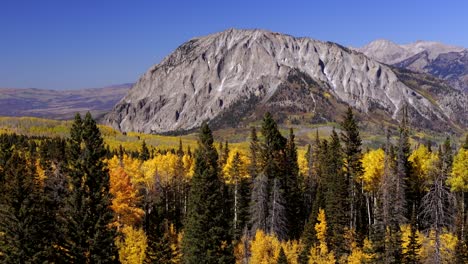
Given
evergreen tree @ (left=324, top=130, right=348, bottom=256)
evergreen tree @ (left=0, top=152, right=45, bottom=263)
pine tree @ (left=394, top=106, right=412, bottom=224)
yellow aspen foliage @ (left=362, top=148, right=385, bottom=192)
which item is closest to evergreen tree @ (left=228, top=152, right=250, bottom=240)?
evergreen tree @ (left=324, top=130, right=348, bottom=256)

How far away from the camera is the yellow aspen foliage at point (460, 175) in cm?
6812

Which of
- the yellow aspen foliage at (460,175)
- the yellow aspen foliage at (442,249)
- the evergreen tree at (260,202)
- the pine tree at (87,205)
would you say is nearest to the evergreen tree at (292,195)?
the evergreen tree at (260,202)

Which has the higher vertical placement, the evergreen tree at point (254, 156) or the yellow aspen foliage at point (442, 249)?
the evergreen tree at point (254, 156)

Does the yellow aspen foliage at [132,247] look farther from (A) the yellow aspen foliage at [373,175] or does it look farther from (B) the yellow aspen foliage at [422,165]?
(B) the yellow aspen foliage at [422,165]

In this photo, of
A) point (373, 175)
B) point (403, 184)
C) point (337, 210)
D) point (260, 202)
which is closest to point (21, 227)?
point (260, 202)

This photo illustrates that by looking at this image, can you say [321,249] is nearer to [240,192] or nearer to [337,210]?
[337,210]

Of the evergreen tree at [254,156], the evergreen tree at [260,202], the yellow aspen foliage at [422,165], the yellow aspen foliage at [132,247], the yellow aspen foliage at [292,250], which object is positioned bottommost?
the yellow aspen foliage at [292,250]

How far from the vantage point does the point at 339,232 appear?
195ft

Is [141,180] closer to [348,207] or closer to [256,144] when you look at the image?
[256,144]

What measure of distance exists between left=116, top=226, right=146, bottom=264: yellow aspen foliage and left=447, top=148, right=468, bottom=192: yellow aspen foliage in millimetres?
41768

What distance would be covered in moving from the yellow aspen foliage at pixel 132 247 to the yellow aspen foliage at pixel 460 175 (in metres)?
41.8

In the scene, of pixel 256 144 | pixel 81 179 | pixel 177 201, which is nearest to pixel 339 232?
pixel 256 144

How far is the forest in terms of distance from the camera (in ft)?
109

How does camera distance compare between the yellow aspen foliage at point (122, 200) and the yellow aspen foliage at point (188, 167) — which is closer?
the yellow aspen foliage at point (122, 200)
